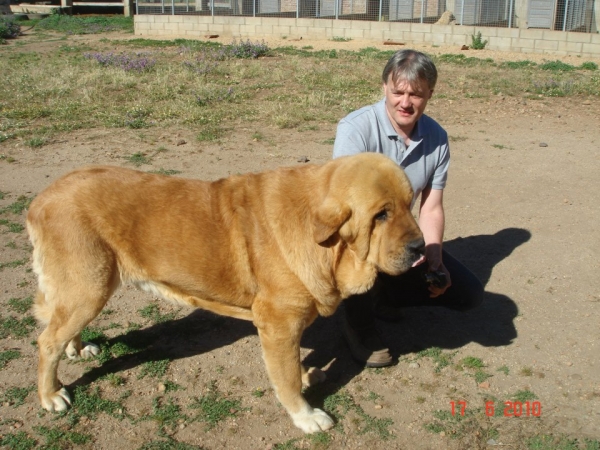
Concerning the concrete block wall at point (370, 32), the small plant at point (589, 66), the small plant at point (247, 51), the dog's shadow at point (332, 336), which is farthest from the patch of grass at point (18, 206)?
the concrete block wall at point (370, 32)

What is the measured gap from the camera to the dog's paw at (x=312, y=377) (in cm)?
406

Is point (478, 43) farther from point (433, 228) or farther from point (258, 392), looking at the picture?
point (258, 392)

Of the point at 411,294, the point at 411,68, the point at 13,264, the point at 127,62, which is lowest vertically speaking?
the point at 13,264

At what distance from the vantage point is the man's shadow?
14.4ft

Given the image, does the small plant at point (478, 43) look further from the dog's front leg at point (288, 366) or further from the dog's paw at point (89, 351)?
the dog's front leg at point (288, 366)

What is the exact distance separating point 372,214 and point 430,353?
1.73m

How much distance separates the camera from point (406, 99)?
4137 mm

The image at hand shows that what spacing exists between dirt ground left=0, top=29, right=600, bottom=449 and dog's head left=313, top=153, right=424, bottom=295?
117 cm

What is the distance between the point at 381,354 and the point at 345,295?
906 mm

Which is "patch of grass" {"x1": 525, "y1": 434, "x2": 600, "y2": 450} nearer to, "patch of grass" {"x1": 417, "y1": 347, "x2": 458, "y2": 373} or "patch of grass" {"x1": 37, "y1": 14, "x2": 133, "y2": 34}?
"patch of grass" {"x1": 417, "y1": 347, "x2": 458, "y2": 373}

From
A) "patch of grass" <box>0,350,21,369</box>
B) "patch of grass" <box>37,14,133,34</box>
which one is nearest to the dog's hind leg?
"patch of grass" <box>0,350,21,369</box>

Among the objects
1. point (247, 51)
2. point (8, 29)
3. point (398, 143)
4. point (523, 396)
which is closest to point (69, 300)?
point (398, 143)

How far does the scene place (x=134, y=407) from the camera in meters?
3.86

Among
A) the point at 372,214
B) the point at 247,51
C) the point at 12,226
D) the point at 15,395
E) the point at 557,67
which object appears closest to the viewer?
the point at 372,214
